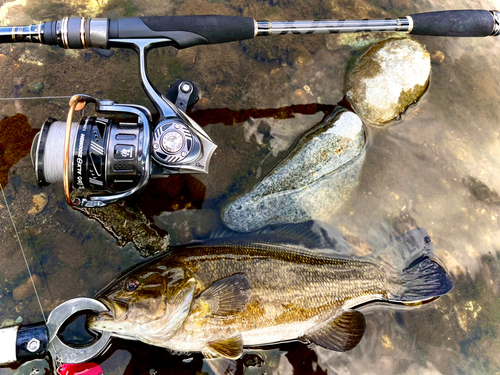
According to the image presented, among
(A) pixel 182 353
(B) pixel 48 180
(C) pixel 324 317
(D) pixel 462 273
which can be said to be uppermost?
(B) pixel 48 180

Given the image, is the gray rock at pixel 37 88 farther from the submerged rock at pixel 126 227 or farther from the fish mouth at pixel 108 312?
the fish mouth at pixel 108 312

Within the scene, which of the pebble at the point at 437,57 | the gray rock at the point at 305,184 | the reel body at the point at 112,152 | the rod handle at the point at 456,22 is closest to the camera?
the reel body at the point at 112,152

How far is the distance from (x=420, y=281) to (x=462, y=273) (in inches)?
19.7

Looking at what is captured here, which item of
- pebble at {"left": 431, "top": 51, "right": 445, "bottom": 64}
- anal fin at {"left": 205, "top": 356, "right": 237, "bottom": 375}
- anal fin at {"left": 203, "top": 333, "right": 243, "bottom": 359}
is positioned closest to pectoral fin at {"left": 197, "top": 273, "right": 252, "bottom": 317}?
anal fin at {"left": 203, "top": 333, "right": 243, "bottom": 359}

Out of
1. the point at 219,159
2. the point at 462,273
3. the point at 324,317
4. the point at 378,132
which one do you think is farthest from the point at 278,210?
the point at 462,273

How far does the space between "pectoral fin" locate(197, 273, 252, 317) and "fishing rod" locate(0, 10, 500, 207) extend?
3.07 feet

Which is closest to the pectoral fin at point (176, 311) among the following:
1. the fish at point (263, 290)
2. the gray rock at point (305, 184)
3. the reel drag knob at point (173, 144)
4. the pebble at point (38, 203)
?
the fish at point (263, 290)

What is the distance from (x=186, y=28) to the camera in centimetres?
271

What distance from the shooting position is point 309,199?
3.15 metres

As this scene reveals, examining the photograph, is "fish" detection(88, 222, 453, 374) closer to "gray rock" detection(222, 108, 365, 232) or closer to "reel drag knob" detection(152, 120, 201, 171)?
"gray rock" detection(222, 108, 365, 232)

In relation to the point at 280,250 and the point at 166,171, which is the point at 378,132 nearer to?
the point at 280,250

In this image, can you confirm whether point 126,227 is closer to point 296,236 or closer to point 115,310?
point 115,310

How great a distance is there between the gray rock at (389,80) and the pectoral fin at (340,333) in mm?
1841

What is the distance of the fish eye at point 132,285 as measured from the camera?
2.61 metres
